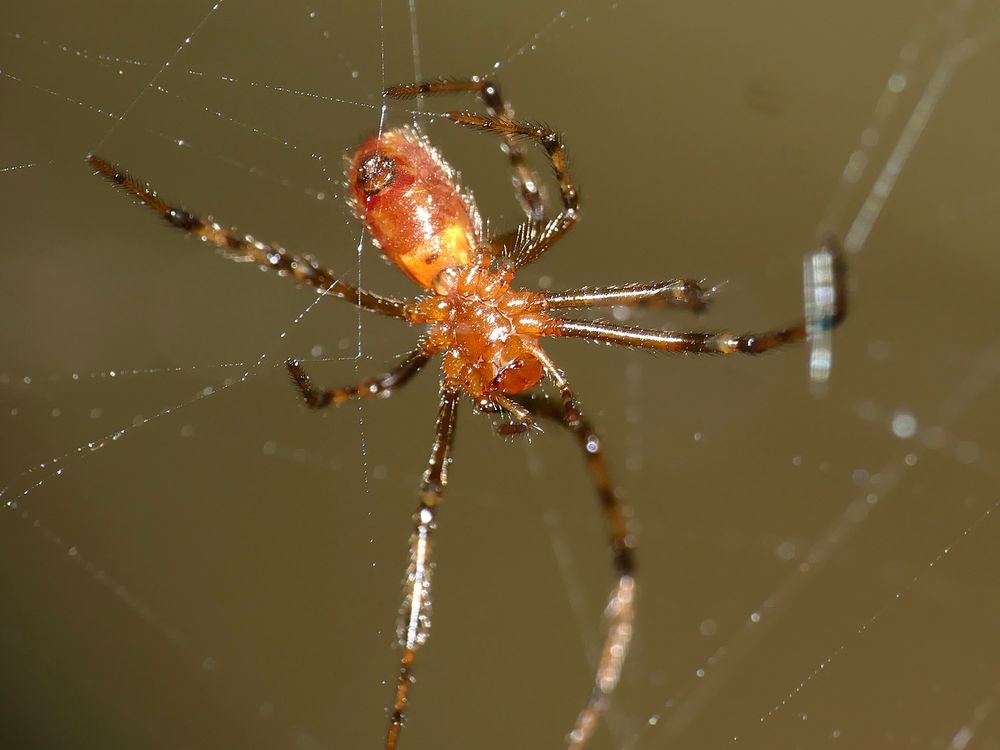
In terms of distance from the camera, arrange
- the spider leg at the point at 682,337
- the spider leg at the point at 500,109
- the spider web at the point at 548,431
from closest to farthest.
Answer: the spider leg at the point at 500,109, the spider leg at the point at 682,337, the spider web at the point at 548,431

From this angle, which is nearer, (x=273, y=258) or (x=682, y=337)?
(x=273, y=258)

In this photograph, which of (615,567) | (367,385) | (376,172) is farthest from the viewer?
(615,567)

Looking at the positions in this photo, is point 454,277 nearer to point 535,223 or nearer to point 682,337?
point 535,223

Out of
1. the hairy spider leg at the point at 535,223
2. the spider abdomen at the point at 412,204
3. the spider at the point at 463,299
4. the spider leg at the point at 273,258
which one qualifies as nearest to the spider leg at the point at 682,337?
the spider at the point at 463,299

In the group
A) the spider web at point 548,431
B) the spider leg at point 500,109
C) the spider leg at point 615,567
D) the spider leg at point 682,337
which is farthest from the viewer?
the spider web at point 548,431

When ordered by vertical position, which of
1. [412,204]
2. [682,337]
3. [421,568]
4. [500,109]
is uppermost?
[500,109]

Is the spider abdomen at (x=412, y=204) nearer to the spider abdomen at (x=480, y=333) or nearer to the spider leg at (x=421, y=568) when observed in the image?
the spider abdomen at (x=480, y=333)

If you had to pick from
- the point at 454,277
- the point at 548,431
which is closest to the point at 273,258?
the point at 454,277
